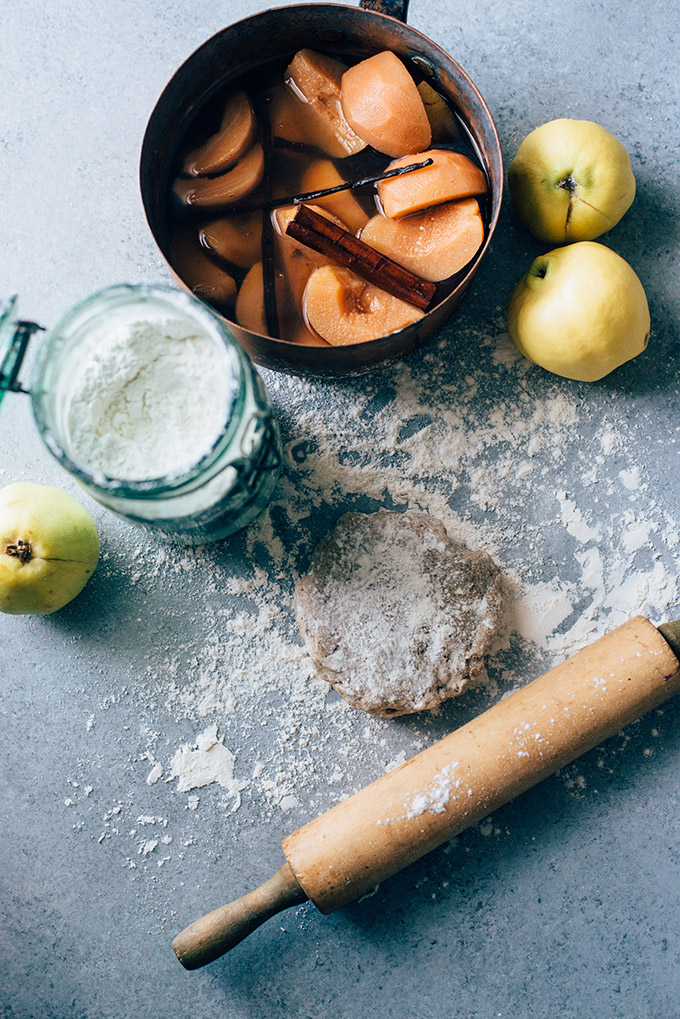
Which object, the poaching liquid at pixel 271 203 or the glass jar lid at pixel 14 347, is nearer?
the glass jar lid at pixel 14 347

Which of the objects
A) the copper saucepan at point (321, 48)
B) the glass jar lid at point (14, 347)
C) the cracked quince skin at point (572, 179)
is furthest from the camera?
the cracked quince skin at point (572, 179)

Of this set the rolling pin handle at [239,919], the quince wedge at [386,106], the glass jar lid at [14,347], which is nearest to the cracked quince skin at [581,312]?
the quince wedge at [386,106]

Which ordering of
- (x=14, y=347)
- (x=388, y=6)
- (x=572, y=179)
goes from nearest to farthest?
(x=14, y=347) < (x=388, y=6) < (x=572, y=179)

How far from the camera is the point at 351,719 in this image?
3.87 feet

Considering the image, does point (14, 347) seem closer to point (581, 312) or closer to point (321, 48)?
point (321, 48)

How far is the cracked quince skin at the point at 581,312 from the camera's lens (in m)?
1.08

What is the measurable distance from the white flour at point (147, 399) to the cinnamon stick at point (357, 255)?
0.85ft

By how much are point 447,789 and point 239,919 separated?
355 mm

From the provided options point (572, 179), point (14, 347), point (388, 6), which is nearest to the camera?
point (14, 347)

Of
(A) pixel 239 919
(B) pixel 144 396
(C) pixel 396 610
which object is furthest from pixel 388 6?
(A) pixel 239 919

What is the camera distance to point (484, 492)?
1.21 m

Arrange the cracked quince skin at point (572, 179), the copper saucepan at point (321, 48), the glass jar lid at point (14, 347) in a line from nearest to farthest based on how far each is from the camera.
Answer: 1. the glass jar lid at point (14, 347)
2. the copper saucepan at point (321, 48)
3. the cracked quince skin at point (572, 179)

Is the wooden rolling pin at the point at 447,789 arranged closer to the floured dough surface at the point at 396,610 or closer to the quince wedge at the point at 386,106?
the floured dough surface at the point at 396,610

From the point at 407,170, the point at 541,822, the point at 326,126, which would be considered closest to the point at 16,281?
the point at 326,126
